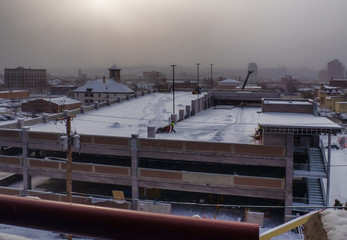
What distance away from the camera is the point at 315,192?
23.2 metres

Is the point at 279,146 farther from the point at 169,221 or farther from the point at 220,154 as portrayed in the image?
the point at 169,221

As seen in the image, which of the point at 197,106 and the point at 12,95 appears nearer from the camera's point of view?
the point at 197,106

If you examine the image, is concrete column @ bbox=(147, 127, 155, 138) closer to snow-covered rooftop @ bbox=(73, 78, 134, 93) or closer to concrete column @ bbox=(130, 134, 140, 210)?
concrete column @ bbox=(130, 134, 140, 210)

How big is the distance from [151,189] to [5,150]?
14.0 m

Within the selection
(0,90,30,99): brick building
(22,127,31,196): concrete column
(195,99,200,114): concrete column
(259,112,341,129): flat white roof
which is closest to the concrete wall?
(195,99,200,114): concrete column

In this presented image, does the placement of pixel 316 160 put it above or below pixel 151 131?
below

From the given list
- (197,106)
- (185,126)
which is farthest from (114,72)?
(185,126)

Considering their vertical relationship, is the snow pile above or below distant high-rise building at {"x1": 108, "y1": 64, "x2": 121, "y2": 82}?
below

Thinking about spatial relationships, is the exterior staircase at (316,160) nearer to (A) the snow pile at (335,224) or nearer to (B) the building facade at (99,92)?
(A) the snow pile at (335,224)

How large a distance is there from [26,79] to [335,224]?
543ft

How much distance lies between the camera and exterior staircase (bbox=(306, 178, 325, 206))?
22.2 meters

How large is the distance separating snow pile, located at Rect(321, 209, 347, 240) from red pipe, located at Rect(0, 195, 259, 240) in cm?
46

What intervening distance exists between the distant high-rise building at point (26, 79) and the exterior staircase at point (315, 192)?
138699 millimetres

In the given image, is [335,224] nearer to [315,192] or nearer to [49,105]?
[315,192]
